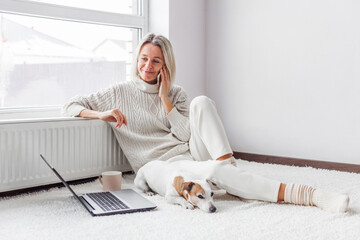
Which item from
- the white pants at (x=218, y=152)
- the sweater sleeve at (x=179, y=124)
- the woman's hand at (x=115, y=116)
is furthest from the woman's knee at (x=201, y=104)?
the woman's hand at (x=115, y=116)

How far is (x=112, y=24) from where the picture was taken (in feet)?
9.07

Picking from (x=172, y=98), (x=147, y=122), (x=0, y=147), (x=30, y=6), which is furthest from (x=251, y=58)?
(x=0, y=147)

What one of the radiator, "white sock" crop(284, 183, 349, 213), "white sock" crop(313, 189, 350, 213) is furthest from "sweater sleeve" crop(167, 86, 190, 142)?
"white sock" crop(313, 189, 350, 213)

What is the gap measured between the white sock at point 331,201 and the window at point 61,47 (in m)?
1.61

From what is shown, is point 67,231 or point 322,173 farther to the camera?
point 322,173

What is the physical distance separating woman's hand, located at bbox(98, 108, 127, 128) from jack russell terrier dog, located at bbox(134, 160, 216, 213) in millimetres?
251

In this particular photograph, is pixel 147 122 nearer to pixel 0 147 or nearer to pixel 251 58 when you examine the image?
pixel 0 147

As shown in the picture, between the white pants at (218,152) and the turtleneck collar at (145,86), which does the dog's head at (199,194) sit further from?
the turtleneck collar at (145,86)

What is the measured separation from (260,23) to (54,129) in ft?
5.49

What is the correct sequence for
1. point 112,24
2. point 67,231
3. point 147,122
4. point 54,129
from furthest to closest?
point 112,24 → point 147,122 → point 54,129 → point 67,231

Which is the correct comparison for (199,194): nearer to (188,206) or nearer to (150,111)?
(188,206)

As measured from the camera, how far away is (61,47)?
2.51 meters

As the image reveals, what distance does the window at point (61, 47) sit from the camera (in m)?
2.27

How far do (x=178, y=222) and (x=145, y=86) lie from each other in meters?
→ 0.97
